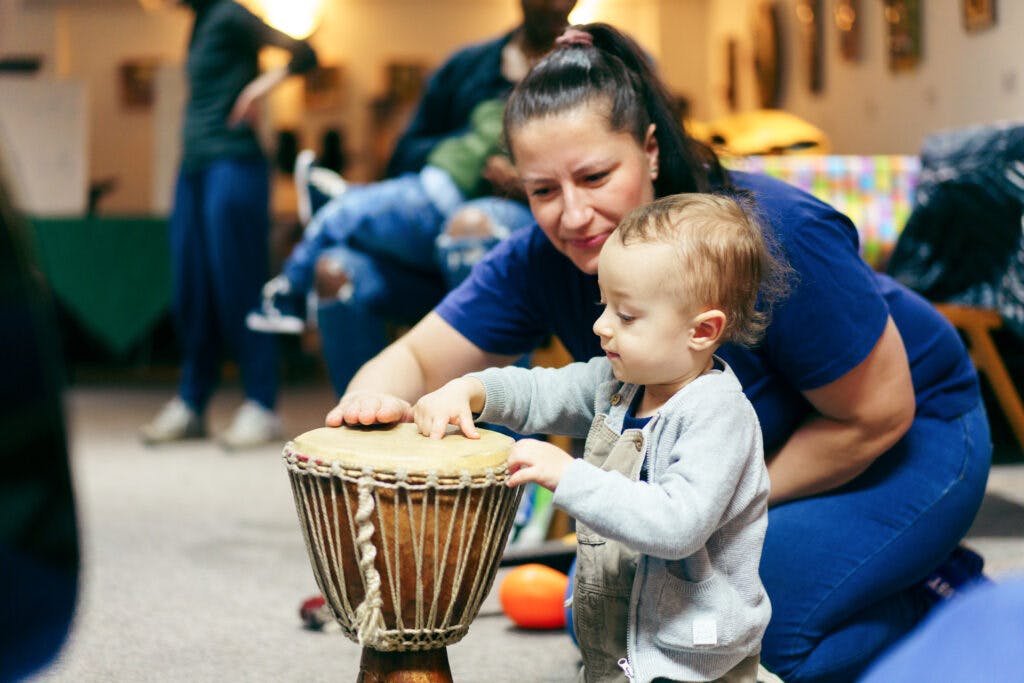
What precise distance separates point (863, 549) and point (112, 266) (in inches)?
200

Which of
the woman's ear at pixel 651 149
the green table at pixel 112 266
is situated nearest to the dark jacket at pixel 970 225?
the woman's ear at pixel 651 149

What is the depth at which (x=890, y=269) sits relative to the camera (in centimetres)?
393

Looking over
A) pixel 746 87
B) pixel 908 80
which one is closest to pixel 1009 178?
pixel 908 80

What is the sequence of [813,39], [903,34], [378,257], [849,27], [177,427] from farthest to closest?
[813,39] → [849,27] → [903,34] → [177,427] → [378,257]

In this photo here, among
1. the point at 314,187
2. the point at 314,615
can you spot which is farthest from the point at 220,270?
the point at 314,615

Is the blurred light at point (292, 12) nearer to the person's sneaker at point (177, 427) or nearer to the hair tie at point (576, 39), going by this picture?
the person's sneaker at point (177, 427)

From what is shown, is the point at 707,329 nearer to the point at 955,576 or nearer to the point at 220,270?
the point at 955,576

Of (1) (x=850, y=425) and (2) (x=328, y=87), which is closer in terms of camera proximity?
(1) (x=850, y=425)

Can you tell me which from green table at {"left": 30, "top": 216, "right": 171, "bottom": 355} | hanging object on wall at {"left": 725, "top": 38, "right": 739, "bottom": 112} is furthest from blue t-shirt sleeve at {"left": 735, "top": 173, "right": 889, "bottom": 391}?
hanging object on wall at {"left": 725, "top": 38, "right": 739, "bottom": 112}

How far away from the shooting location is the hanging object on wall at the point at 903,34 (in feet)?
15.9

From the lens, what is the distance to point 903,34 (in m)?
4.95

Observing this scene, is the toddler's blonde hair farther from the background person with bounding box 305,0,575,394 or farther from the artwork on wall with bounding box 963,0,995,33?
the artwork on wall with bounding box 963,0,995,33

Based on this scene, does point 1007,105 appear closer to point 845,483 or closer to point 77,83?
point 845,483

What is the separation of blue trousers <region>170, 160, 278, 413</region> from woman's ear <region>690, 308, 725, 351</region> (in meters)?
3.29
